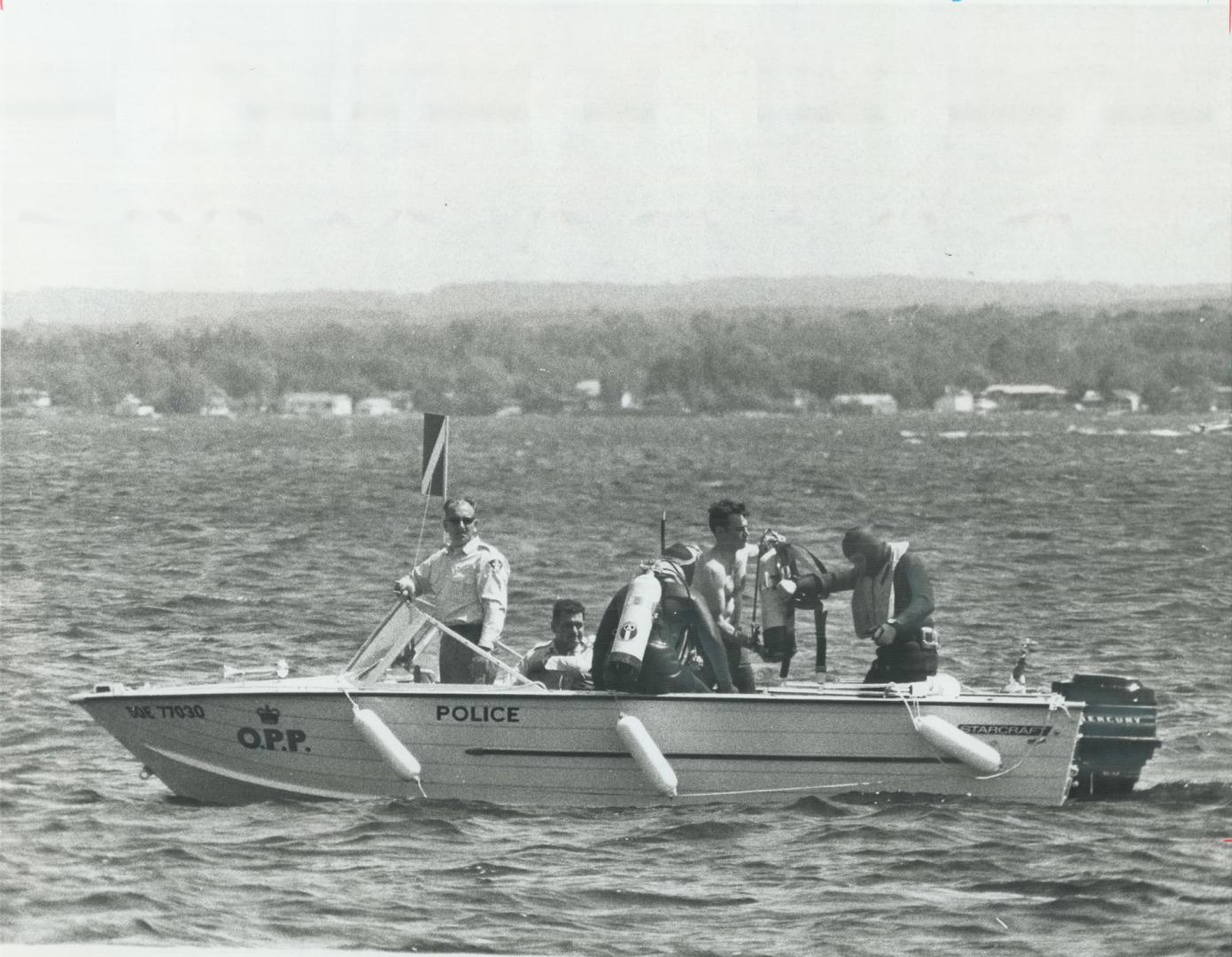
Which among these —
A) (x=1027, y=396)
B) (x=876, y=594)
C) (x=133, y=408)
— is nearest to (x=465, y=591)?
(x=876, y=594)

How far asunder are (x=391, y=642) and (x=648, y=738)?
181 cm

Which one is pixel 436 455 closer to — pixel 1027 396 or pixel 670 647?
pixel 670 647

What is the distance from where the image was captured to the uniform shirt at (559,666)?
12.2 m

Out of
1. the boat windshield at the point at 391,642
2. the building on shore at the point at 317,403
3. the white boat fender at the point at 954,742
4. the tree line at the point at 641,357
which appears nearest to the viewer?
the white boat fender at the point at 954,742

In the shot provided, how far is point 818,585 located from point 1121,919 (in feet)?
9.11

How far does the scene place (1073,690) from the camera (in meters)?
12.3

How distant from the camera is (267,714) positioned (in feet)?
40.2

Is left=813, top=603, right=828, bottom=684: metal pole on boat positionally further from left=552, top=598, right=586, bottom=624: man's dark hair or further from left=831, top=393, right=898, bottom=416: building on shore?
left=831, top=393, right=898, bottom=416: building on shore

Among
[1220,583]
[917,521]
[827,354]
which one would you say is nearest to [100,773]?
[1220,583]

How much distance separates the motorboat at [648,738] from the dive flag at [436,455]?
2.79 feet

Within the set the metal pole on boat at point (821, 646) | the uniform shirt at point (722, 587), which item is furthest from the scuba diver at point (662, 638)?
the metal pole on boat at point (821, 646)

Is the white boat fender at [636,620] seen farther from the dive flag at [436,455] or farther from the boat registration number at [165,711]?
the boat registration number at [165,711]

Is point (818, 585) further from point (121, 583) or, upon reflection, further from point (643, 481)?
point (643, 481)

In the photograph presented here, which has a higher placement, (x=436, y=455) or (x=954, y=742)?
(x=436, y=455)
